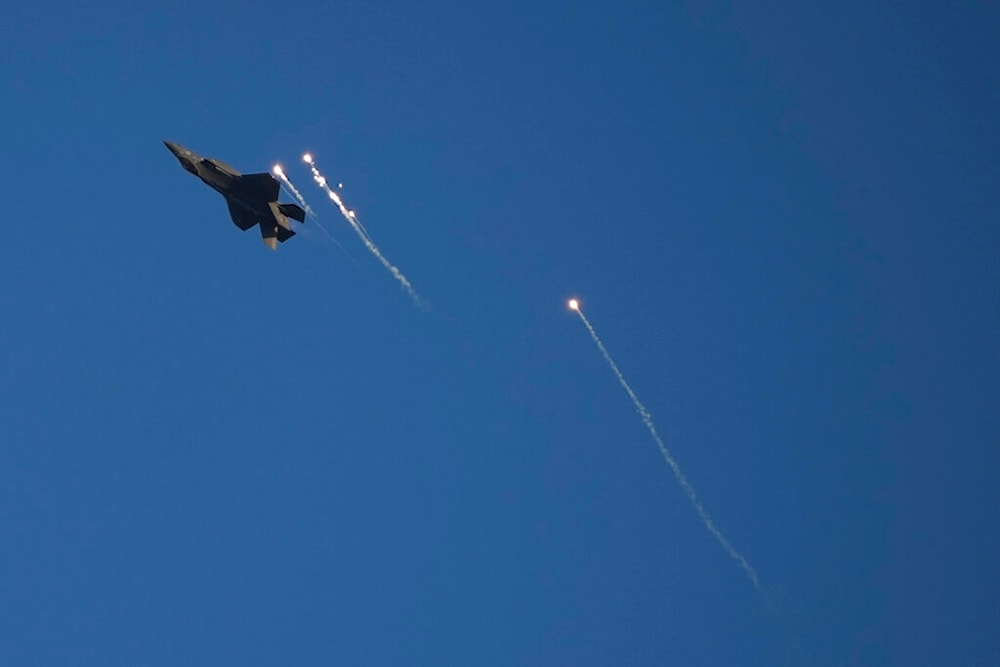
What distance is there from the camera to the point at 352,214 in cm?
11038

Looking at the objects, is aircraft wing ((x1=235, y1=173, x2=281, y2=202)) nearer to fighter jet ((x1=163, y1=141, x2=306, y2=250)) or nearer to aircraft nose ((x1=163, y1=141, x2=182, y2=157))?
fighter jet ((x1=163, y1=141, x2=306, y2=250))

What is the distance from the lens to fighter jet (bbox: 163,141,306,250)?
325 ft

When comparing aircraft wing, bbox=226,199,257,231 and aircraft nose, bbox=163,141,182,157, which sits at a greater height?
aircraft wing, bbox=226,199,257,231

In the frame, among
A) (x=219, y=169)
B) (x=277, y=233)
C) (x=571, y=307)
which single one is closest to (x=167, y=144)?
(x=219, y=169)

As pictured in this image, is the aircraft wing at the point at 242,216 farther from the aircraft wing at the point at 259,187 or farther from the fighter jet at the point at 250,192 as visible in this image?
the aircraft wing at the point at 259,187

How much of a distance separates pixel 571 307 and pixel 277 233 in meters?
25.3

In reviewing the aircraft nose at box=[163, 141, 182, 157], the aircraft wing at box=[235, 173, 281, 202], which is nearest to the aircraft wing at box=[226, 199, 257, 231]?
the aircraft wing at box=[235, 173, 281, 202]

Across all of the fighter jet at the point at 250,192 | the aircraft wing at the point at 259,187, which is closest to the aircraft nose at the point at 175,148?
the fighter jet at the point at 250,192

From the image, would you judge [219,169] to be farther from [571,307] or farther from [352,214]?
[571,307]

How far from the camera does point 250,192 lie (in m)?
99.9

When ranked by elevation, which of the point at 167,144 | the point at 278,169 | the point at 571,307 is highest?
the point at 571,307

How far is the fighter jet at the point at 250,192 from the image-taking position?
99062 millimetres

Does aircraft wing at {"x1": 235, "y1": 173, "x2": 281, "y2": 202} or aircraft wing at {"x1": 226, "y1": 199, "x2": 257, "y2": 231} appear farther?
aircraft wing at {"x1": 226, "y1": 199, "x2": 257, "y2": 231}

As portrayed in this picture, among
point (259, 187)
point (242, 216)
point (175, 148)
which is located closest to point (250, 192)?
point (259, 187)
